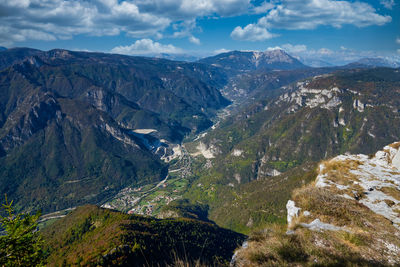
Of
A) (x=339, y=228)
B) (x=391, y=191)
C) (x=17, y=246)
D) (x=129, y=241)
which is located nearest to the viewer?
(x=339, y=228)

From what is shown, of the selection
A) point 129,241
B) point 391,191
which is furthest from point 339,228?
point 129,241

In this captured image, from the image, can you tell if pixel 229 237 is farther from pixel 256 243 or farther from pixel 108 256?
pixel 256 243

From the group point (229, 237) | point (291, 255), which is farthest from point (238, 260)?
point (229, 237)

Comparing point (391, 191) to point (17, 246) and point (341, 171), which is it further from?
point (17, 246)

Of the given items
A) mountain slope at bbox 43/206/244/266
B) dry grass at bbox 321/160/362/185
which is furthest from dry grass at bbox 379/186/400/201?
mountain slope at bbox 43/206/244/266

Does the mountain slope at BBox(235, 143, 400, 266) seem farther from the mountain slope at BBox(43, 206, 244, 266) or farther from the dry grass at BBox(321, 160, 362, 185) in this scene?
the mountain slope at BBox(43, 206, 244, 266)

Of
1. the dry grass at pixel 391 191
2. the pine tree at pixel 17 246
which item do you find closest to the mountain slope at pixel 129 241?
the pine tree at pixel 17 246
